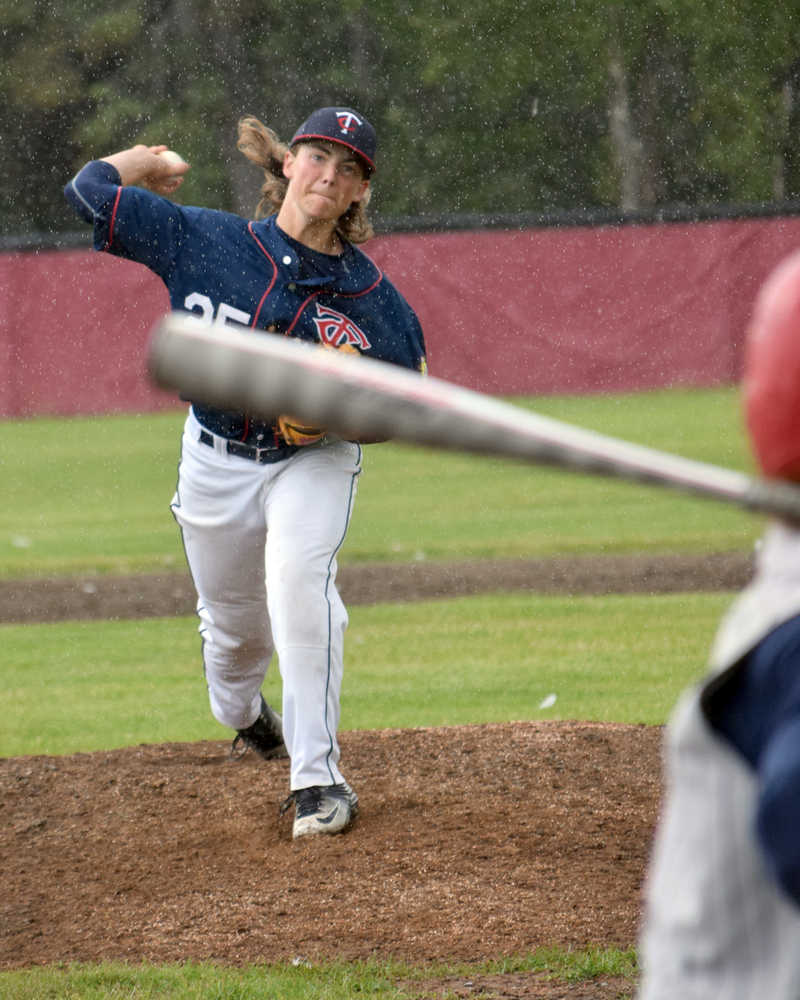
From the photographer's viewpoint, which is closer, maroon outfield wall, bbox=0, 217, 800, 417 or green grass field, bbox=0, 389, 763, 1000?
green grass field, bbox=0, 389, 763, 1000

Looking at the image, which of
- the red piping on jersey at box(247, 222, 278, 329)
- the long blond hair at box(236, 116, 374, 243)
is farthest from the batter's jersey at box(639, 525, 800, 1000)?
the long blond hair at box(236, 116, 374, 243)

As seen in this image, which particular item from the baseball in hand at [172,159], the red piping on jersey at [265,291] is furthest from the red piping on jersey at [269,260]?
the baseball in hand at [172,159]

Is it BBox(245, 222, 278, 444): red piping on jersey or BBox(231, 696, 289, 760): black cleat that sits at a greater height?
BBox(245, 222, 278, 444): red piping on jersey

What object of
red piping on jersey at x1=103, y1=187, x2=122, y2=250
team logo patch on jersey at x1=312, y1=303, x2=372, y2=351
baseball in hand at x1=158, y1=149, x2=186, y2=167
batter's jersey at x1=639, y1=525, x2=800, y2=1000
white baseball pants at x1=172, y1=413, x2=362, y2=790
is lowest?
white baseball pants at x1=172, y1=413, x2=362, y2=790

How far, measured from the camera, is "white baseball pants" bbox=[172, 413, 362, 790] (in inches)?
182

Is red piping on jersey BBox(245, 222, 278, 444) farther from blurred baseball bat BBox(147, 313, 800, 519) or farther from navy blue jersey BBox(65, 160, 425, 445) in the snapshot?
blurred baseball bat BBox(147, 313, 800, 519)

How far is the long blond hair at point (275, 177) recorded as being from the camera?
16.7 feet

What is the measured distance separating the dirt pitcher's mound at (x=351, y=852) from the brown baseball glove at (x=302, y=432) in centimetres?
113

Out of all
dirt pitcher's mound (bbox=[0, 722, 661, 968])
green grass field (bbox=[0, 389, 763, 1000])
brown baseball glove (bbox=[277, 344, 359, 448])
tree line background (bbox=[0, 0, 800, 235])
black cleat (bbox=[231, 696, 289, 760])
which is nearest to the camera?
green grass field (bbox=[0, 389, 763, 1000])

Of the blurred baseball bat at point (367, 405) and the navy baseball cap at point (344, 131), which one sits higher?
the blurred baseball bat at point (367, 405)

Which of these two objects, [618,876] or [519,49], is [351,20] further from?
[618,876]

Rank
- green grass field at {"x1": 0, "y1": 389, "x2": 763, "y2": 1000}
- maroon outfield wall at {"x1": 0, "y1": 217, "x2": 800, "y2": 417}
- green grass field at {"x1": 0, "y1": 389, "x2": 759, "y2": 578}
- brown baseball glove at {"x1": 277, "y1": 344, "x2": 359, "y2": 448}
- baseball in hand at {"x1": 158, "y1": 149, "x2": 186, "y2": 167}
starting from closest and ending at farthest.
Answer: green grass field at {"x1": 0, "y1": 389, "x2": 763, "y2": 1000}
brown baseball glove at {"x1": 277, "y1": 344, "x2": 359, "y2": 448}
baseball in hand at {"x1": 158, "y1": 149, "x2": 186, "y2": 167}
green grass field at {"x1": 0, "y1": 389, "x2": 759, "y2": 578}
maroon outfield wall at {"x1": 0, "y1": 217, "x2": 800, "y2": 417}

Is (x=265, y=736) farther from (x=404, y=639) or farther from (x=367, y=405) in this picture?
(x=367, y=405)

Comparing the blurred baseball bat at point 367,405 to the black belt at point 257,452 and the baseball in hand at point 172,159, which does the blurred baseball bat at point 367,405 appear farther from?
the baseball in hand at point 172,159
